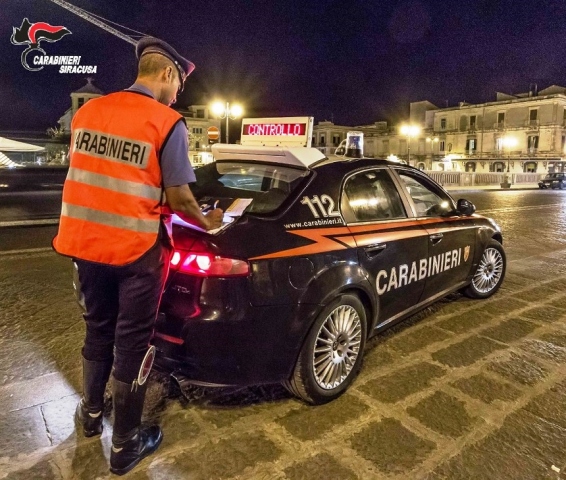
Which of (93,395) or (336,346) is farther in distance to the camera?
(336,346)

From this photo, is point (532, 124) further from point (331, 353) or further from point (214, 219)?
point (214, 219)

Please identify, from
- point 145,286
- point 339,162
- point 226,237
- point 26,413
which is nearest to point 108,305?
point 145,286

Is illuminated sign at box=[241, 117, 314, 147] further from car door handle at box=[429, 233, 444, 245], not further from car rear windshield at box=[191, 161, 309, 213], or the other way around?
car door handle at box=[429, 233, 444, 245]

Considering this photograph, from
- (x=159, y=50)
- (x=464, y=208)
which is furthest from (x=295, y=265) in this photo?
(x=464, y=208)

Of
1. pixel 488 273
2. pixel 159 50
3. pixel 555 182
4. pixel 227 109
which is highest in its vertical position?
pixel 227 109

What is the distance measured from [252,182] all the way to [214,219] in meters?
1.09

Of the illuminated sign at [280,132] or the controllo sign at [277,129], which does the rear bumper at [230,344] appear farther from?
the controllo sign at [277,129]

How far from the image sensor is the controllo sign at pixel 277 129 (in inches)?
144

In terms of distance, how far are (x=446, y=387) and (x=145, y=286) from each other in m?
2.14

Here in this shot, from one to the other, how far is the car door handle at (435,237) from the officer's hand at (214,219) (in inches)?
82.1

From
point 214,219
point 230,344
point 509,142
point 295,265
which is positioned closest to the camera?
point 214,219

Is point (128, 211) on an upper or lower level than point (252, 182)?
lower

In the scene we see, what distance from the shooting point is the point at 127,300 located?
2160 mm

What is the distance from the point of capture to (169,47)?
2322 mm
